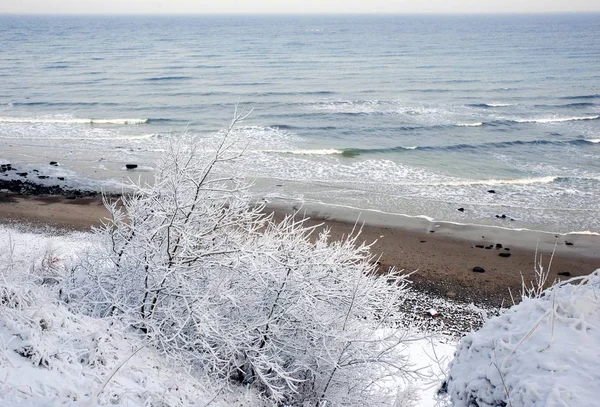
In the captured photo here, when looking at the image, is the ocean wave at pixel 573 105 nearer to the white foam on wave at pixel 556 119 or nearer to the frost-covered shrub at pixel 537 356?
the white foam on wave at pixel 556 119

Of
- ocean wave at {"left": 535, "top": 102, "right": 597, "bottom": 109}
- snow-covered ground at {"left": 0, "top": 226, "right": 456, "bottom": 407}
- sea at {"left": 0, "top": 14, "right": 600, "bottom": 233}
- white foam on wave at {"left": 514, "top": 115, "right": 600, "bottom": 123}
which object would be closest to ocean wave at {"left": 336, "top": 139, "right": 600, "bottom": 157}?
sea at {"left": 0, "top": 14, "right": 600, "bottom": 233}

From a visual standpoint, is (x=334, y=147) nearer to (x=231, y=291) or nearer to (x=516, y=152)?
(x=516, y=152)

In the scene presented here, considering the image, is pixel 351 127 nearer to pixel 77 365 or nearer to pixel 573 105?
pixel 573 105

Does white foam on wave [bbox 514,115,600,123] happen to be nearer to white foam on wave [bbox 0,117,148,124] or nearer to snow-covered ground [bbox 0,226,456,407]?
white foam on wave [bbox 0,117,148,124]

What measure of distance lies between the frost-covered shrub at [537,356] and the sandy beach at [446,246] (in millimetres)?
11231

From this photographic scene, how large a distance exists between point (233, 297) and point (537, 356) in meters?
4.92

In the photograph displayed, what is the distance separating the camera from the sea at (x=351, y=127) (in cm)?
2612

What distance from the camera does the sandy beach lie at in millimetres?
17891

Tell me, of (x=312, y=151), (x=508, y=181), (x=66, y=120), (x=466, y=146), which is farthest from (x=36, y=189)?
(x=466, y=146)

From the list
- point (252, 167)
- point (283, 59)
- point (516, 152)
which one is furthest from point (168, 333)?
point (283, 59)

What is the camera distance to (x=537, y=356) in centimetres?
516

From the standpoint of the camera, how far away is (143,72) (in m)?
61.5

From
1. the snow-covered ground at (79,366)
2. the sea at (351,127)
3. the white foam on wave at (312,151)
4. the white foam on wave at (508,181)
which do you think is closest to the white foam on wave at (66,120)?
the sea at (351,127)

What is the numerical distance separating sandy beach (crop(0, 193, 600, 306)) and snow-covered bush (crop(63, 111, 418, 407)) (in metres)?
8.15
